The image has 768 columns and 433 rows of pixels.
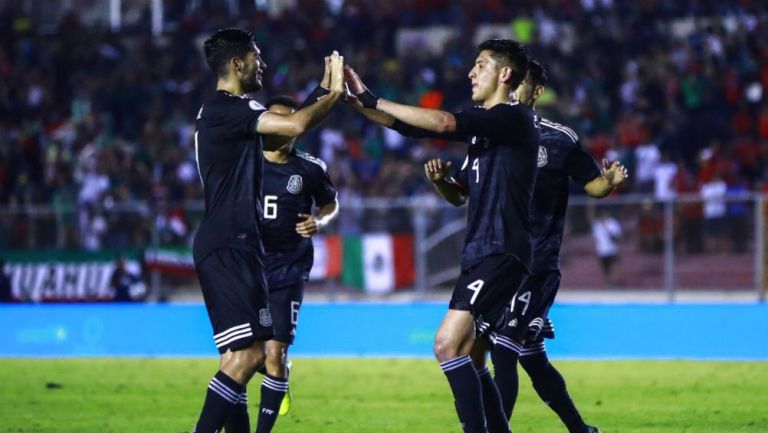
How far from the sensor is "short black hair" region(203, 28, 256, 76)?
309 inches

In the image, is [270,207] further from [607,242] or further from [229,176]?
[607,242]

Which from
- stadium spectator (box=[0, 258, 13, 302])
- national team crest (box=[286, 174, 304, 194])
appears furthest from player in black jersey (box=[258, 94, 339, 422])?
stadium spectator (box=[0, 258, 13, 302])

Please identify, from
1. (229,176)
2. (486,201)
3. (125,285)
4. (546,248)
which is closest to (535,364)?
(546,248)

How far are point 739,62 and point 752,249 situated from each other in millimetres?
6342

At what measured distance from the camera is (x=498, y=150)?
7809mm

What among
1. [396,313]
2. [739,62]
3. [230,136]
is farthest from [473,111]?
[739,62]

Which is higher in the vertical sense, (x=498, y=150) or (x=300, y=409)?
(x=498, y=150)

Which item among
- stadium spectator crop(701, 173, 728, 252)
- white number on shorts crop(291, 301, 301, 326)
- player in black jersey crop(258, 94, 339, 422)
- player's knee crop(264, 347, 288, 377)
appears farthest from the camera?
stadium spectator crop(701, 173, 728, 252)

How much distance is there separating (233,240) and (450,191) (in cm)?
151

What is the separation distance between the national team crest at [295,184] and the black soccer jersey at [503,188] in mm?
2485

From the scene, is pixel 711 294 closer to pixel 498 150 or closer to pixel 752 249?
pixel 752 249

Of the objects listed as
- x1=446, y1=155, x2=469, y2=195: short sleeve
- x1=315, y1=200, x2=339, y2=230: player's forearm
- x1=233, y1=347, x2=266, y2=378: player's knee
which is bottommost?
x1=233, y1=347, x2=266, y2=378: player's knee

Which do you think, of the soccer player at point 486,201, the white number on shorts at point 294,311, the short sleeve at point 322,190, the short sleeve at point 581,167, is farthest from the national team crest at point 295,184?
the soccer player at point 486,201

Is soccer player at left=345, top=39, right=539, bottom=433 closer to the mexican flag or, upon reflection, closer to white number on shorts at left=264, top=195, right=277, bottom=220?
white number on shorts at left=264, top=195, right=277, bottom=220
